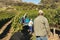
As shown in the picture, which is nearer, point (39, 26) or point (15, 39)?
point (39, 26)

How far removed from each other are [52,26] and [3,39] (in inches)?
176

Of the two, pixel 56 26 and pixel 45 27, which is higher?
pixel 45 27

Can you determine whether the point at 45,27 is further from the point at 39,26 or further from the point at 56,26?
the point at 56,26

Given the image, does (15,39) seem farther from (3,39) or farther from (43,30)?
(3,39)

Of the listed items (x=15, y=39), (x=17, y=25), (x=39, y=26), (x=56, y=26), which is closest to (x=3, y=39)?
(x=17, y=25)

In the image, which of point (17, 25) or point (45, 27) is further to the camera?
point (17, 25)

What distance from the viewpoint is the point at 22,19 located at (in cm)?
2044

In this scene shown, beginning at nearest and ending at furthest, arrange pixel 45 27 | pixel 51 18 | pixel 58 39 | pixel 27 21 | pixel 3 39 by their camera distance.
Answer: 1. pixel 45 27
2. pixel 58 39
3. pixel 3 39
4. pixel 27 21
5. pixel 51 18

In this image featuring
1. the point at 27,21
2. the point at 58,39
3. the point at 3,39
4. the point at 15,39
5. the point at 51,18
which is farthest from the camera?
the point at 51,18

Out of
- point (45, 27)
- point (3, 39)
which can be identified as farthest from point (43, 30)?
point (3, 39)

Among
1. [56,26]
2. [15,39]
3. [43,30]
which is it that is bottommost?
[56,26]

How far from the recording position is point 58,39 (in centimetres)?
1609

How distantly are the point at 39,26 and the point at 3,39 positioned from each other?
854 cm

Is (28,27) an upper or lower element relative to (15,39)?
lower
